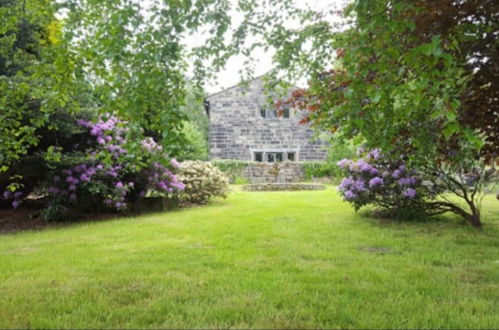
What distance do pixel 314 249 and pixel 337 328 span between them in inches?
92.2

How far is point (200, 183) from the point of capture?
1077cm

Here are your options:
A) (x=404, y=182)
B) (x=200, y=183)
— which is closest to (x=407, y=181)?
(x=404, y=182)

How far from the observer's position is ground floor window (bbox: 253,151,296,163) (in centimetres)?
2292

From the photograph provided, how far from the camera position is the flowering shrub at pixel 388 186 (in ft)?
22.5

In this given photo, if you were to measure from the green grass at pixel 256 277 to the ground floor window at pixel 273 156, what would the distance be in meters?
16.3

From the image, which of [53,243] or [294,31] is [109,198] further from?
[294,31]

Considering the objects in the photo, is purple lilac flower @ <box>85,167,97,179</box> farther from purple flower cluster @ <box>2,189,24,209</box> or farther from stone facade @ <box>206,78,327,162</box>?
stone facade @ <box>206,78,327,162</box>

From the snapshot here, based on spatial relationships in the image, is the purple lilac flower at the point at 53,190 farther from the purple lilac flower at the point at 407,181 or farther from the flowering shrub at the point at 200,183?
the purple lilac flower at the point at 407,181

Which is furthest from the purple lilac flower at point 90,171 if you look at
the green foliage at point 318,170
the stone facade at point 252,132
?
the stone facade at point 252,132

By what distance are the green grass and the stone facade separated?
52.5ft

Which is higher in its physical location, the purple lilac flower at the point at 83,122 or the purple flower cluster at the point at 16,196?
the purple lilac flower at the point at 83,122

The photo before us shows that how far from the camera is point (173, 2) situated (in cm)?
266

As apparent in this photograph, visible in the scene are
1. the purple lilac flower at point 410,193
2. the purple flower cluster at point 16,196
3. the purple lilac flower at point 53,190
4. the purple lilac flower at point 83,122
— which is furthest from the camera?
the purple flower cluster at point 16,196

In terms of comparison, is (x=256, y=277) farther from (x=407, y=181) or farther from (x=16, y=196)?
(x=16, y=196)
